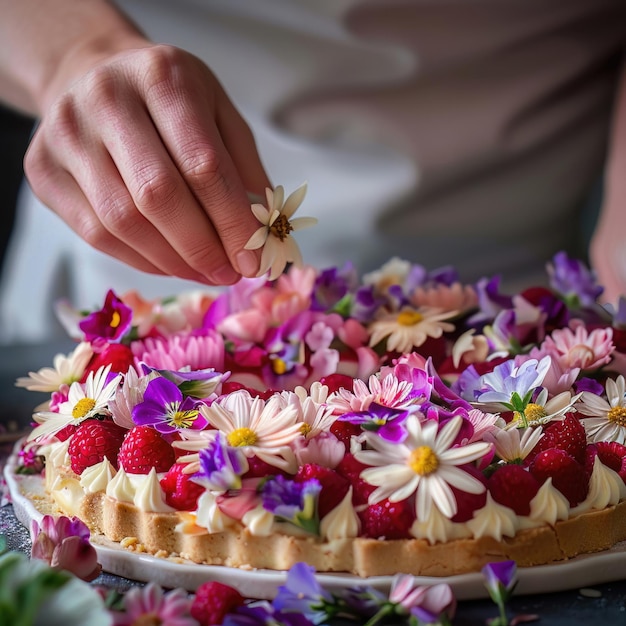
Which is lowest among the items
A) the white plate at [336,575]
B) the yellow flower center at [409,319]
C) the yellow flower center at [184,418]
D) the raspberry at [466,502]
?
the white plate at [336,575]

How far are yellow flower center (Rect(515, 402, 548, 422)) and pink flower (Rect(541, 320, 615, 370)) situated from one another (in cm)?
16

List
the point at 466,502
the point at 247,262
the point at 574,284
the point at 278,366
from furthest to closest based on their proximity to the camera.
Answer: the point at 574,284
the point at 278,366
the point at 247,262
the point at 466,502

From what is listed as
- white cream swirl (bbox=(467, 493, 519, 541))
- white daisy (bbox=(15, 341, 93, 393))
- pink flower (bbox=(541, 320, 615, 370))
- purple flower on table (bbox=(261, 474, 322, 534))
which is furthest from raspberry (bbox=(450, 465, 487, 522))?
white daisy (bbox=(15, 341, 93, 393))

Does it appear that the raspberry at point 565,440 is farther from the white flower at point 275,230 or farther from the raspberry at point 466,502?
Answer: the white flower at point 275,230

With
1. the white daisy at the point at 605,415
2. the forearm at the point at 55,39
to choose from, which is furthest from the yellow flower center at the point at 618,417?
the forearm at the point at 55,39

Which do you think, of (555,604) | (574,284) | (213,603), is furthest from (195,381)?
(574,284)

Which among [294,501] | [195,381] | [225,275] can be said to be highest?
[225,275]

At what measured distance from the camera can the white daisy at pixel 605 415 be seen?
89cm

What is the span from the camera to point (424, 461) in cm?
73

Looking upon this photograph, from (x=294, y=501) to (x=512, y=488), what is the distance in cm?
19

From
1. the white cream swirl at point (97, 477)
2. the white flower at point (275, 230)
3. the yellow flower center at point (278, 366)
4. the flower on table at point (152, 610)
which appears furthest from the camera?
the yellow flower center at point (278, 366)

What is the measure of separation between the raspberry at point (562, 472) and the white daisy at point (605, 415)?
0.10 meters

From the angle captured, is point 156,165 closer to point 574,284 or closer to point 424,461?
point 424,461

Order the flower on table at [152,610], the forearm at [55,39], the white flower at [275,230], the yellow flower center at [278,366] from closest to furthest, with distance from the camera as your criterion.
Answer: the flower on table at [152,610], the white flower at [275,230], the yellow flower center at [278,366], the forearm at [55,39]
